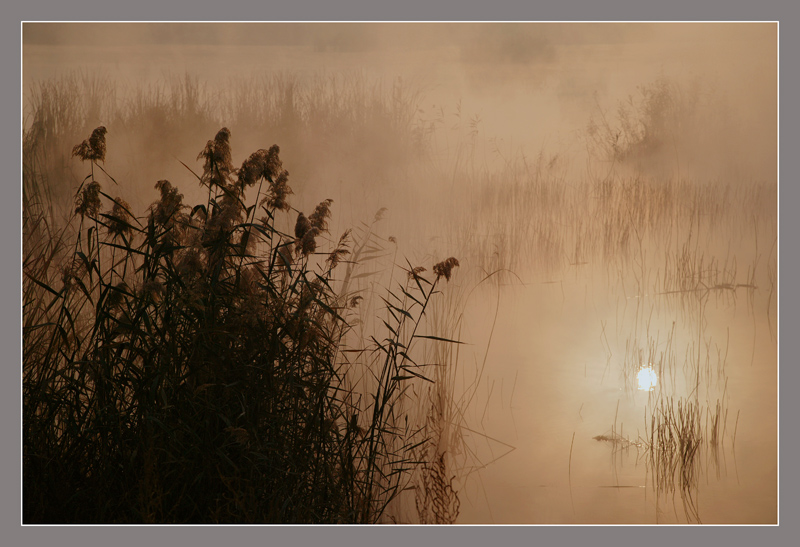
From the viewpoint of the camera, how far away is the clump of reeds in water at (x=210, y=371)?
2.46m

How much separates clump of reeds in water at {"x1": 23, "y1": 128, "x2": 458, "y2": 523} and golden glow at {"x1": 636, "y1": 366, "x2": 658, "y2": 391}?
0.91 m

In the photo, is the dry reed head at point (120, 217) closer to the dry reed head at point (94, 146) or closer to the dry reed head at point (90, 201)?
the dry reed head at point (90, 201)

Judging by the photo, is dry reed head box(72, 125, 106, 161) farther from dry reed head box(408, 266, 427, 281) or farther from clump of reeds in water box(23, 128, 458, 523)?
dry reed head box(408, 266, 427, 281)

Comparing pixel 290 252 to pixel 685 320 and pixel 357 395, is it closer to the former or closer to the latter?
pixel 357 395

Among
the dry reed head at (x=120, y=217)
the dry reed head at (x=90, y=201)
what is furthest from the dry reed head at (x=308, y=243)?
the dry reed head at (x=90, y=201)

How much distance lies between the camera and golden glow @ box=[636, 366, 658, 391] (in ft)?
9.36

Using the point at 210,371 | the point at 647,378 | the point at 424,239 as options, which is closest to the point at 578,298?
the point at 647,378

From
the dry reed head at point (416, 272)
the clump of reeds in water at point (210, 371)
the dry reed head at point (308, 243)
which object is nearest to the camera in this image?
the clump of reeds in water at point (210, 371)

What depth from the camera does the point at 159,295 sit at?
247 centimetres

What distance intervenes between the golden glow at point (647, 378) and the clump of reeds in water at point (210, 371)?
0.91 m

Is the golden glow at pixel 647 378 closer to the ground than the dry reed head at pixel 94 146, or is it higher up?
closer to the ground

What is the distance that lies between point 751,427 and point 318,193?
2.03m

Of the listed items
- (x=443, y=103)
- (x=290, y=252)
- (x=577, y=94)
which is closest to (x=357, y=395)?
(x=290, y=252)

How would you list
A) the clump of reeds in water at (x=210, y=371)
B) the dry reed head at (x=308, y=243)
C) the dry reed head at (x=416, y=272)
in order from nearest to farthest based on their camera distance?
the clump of reeds in water at (x=210, y=371) < the dry reed head at (x=308, y=243) < the dry reed head at (x=416, y=272)
